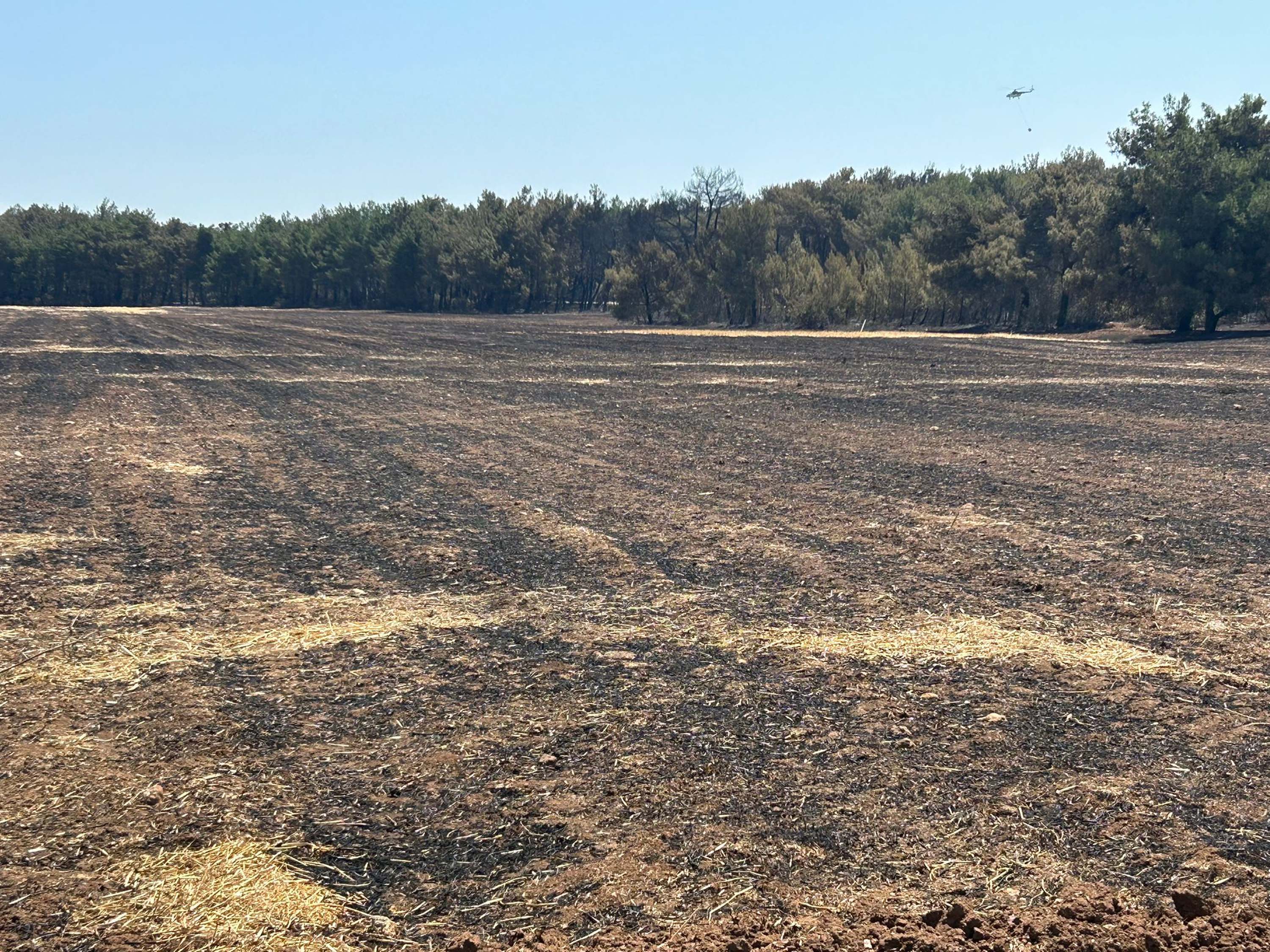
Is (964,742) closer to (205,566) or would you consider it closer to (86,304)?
(205,566)

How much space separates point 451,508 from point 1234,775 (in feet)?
24.8

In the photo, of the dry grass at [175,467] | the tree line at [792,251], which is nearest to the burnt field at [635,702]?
the dry grass at [175,467]

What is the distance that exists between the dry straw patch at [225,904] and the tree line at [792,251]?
4667cm

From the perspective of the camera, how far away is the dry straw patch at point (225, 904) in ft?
12.0

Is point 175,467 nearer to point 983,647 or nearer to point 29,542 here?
point 29,542

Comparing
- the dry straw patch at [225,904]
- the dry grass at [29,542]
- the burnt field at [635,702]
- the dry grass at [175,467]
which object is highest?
the dry grass at [175,467]

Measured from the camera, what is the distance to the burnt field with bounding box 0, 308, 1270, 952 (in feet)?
12.8

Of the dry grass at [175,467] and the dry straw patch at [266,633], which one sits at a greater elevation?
the dry grass at [175,467]

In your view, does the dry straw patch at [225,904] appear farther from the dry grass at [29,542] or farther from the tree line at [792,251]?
the tree line at [792,251]

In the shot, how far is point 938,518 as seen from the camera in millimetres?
10375

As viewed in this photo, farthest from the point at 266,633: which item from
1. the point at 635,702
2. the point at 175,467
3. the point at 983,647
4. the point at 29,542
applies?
the point at 175,467

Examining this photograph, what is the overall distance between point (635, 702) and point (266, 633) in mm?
2478

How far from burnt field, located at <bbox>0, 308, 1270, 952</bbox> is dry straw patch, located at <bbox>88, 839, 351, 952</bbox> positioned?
0.6 inches

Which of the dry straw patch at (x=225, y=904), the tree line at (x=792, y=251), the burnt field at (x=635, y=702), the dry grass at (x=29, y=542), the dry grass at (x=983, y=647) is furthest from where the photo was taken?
the tree line at (x=792, y=251)
